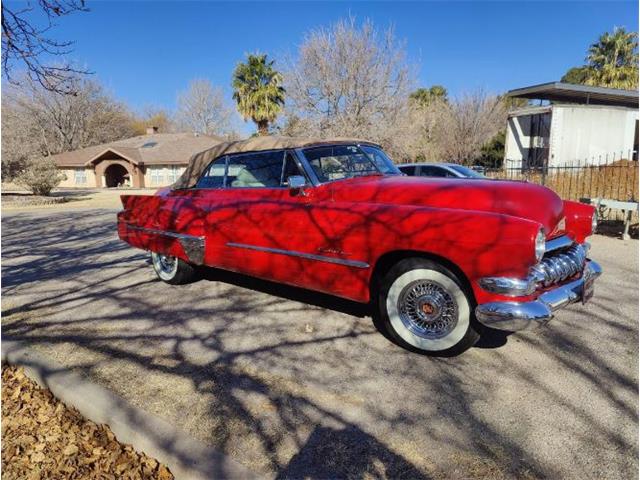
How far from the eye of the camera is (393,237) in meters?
3.25

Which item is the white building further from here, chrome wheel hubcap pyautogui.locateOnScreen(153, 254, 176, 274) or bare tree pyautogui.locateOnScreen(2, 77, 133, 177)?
bare tree pyautogui.locateOnScreen(2, 77, 133, 177)

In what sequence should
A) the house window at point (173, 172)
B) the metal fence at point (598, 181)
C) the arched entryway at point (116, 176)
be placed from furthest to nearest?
the arched entryway at point (116, 176) → the house window at point (173, 172) → the metal fence at point (598, 181)

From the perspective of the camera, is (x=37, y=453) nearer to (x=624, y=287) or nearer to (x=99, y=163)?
(x=624, y=287)

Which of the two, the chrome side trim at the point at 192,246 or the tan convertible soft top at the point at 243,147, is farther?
the chrome side trim at the point at 192,246

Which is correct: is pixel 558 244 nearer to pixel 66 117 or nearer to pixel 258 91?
pixel 258 91

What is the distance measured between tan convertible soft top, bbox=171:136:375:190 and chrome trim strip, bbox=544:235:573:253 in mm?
2231

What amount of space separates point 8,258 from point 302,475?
7495 mm

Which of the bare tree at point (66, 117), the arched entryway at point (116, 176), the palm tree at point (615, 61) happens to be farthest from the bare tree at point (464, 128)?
the bare tree at point (66, 117)

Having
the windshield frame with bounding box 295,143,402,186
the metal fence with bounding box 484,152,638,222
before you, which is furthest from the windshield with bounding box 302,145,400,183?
the metal fence with bounding box 484,152,638,222

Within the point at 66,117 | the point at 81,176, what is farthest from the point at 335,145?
the point at 66,117

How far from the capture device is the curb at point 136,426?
6.76 ft

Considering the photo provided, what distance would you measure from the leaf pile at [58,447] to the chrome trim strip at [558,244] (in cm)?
293

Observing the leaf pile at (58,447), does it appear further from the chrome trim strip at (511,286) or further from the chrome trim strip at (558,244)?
the chrome trim strip at (558,244)

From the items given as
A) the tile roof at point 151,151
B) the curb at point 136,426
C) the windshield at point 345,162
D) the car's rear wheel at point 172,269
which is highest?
the tile roof at point 151,151
